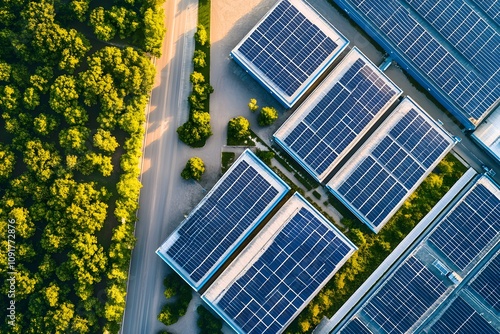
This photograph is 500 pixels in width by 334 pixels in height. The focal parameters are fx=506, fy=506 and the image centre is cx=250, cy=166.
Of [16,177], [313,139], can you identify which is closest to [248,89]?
[313,139]

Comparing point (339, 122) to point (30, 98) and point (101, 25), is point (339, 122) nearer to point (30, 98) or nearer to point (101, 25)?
point (101, 25)

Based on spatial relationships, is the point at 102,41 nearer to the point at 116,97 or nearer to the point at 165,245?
the point at 116,97

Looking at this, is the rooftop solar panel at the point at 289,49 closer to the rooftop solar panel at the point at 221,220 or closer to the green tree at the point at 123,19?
the rooftop solar panel at the point at 221,220

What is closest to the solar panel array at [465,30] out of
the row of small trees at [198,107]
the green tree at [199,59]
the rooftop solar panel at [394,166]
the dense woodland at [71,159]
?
the rooftop solar panel at [394,166]

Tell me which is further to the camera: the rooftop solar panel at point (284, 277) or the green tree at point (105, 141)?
the green tree at point (105, 141)

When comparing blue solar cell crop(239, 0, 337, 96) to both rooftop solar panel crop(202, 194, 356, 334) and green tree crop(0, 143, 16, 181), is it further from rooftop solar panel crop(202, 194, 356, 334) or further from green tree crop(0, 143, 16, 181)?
green tree crop(0, 143, 16, 181)

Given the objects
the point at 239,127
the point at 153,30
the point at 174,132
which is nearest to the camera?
the point at 153,30

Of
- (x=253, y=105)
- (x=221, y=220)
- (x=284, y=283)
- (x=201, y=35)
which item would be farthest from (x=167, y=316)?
(x=201, y=35)
